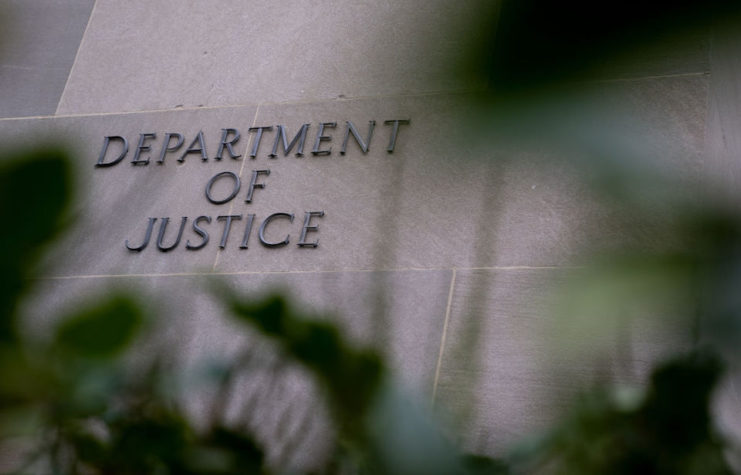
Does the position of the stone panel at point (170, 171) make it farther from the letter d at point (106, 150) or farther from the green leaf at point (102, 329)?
the green leaf at point (102, 329)

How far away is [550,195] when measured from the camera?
11.4ft

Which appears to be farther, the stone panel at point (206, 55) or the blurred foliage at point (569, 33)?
the stone panel at point (206, 55)

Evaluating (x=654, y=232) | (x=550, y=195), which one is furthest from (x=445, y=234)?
(x=654, y=232)

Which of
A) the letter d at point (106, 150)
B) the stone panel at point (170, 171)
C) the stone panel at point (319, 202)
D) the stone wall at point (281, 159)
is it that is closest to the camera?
the stone wall at point (281, 159)

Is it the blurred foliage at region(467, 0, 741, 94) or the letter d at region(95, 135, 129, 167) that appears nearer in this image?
the blurred foliage at region(467, 0, 741, 94)

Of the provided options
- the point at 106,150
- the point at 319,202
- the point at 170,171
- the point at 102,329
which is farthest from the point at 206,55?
the point at 102,329

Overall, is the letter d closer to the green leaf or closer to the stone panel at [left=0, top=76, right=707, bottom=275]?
the stone panel at [left=0, top=76, right=707, bottom=275]

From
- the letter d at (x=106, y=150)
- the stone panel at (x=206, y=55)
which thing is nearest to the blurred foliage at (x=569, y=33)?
the stone panel at (x=206, y=55)

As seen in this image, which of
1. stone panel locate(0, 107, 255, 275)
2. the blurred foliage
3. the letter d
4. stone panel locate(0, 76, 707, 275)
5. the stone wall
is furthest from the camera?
the letter d

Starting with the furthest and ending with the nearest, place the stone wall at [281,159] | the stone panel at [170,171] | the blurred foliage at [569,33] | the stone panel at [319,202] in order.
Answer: the stone panel at [170,171], the stone panel at [319,202], the stone wall at [281,159], the blurred foliage at [569,33]

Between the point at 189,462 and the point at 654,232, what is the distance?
0.19 m

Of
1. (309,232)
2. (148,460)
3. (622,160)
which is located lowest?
(148,460)

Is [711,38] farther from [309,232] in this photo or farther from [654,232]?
[309,232]

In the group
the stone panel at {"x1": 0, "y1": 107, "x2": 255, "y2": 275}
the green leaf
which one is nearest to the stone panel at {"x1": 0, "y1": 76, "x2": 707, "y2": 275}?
the stone panel at {"x1": 0, "y1": 107, "x2": 255, "y2": 275}
